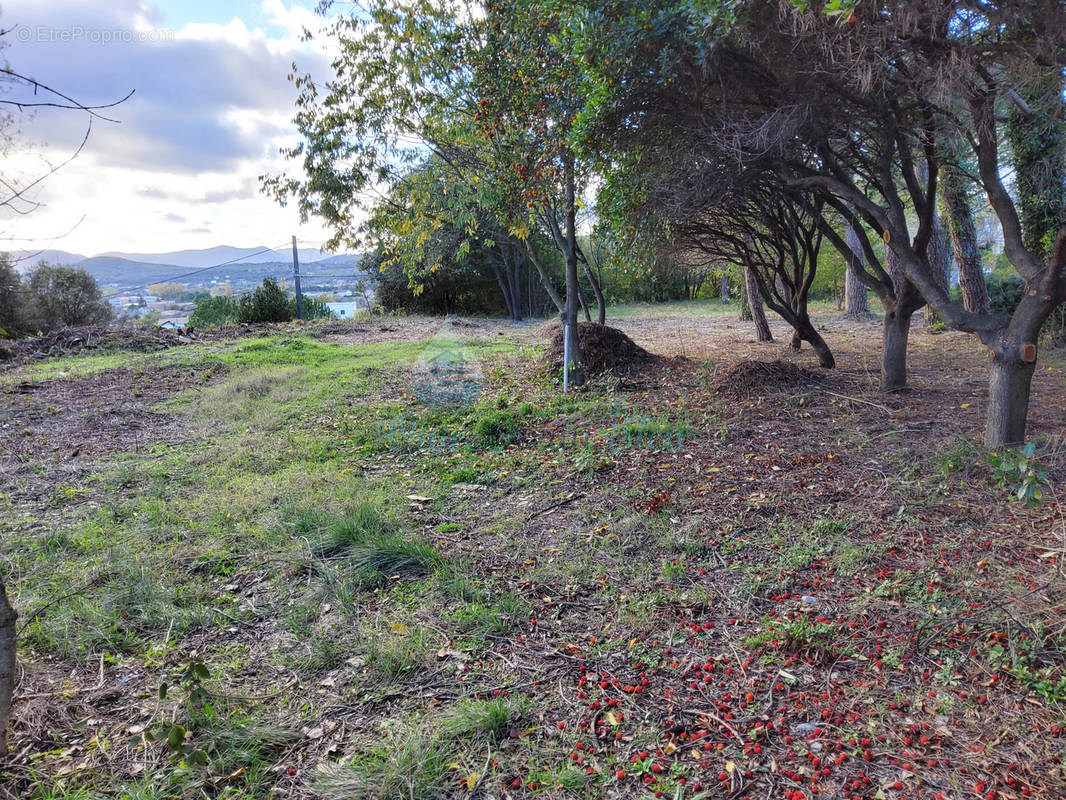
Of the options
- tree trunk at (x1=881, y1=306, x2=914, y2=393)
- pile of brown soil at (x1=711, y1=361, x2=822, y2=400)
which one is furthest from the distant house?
tree trunk at (x1=881, y1=306, x2=914, y2=393)

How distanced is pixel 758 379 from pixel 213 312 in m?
15.1

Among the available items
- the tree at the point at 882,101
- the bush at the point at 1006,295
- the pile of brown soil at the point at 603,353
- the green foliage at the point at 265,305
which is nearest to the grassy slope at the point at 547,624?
the tree at the point at 882,101

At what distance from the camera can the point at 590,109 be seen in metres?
4.76

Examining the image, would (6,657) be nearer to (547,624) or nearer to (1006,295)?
(547,624)

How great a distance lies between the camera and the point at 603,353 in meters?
7.98

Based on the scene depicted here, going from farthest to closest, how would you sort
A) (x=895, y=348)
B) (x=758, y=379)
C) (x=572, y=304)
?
(x=572, y=304) < (x=758, y=379) < (x=895, y=348)

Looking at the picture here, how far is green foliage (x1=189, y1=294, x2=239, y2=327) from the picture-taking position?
645 inches

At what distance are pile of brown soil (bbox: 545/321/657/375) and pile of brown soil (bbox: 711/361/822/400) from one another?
1542 mm

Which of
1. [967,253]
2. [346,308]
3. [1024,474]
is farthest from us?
[346,308]

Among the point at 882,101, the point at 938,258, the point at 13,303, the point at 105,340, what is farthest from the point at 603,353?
the point at 13,303

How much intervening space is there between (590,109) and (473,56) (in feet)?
6.49

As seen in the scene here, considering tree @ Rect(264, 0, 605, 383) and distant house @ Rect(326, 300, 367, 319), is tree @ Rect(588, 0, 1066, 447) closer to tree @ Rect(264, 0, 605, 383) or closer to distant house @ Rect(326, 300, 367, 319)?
tree @ Rect(264, 0, 605, 383)

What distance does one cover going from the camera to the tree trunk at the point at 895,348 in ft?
19.4

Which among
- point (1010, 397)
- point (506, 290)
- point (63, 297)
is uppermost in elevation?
point (506, 290)
